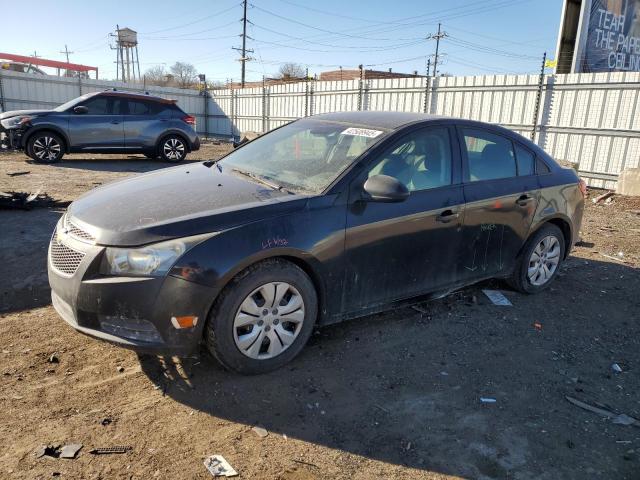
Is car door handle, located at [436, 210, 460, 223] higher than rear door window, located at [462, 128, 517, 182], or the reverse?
rear door window, located at [462, 128, 517, 182]

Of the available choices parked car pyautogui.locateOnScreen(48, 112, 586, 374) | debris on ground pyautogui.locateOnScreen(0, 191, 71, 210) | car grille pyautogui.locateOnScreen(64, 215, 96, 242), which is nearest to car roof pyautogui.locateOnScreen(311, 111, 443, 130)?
parked car pyautogui.locateOnScreen(48, 112, 586, 374)

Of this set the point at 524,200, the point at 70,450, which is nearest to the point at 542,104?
the point at 524,200

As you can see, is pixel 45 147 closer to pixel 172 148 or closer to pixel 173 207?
pixel 172 148

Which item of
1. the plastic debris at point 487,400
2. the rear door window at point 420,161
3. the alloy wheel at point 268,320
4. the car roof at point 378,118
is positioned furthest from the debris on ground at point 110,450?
the car roof at point 378,118

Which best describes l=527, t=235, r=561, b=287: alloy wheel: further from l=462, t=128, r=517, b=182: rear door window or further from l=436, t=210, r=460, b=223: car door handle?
l=436, t=210, r=460, b=223: car door handle

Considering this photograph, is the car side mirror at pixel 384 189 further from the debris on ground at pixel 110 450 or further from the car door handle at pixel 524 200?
the debris on ground at pixel 110 450

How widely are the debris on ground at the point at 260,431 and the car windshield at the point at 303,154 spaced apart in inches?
61.7

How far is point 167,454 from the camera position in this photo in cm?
254

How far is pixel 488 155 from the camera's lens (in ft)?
14.6

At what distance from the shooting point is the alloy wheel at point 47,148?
12.1 m

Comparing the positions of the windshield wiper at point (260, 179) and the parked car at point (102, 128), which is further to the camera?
the parked car at point (102, 128)

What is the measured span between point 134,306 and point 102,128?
11065 mm

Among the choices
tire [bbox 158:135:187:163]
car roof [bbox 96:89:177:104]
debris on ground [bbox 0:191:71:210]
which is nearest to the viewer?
debris on ground [bbox 0:191:71:210]

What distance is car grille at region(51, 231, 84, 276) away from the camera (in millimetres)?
3004
